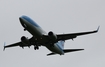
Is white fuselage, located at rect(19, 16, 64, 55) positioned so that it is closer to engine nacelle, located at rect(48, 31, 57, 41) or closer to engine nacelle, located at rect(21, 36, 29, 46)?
engine nacelle, located at rect(48, 31, 57, 41)

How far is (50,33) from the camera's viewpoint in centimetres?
5506

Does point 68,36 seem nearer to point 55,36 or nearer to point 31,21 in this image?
point 55,36

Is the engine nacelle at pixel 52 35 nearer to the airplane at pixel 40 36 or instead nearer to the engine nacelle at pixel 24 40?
the airplane at pixel 40 36

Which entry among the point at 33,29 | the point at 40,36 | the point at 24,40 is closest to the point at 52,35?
the point at 40,36

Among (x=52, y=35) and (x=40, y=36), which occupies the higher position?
(x=52, y=35)

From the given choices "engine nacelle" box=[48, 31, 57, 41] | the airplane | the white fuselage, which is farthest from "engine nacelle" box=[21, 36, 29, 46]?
"engine nacelle" box=[48, 31, 57, 41]

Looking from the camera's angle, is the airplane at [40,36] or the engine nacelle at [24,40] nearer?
the airplane at [40,36]

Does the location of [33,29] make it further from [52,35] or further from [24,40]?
[24,40]

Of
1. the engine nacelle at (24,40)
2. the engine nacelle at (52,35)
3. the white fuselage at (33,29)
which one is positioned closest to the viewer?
the white fuselage at (33,29)

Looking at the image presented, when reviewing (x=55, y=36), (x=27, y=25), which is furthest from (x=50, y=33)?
(x=27, y=25)

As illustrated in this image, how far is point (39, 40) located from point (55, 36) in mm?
3172

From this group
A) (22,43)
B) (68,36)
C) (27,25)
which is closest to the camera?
(27,25)

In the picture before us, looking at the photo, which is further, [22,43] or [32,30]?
[22,43]

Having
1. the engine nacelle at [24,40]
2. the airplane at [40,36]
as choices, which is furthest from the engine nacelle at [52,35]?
the engine nacelle at [24,40]
